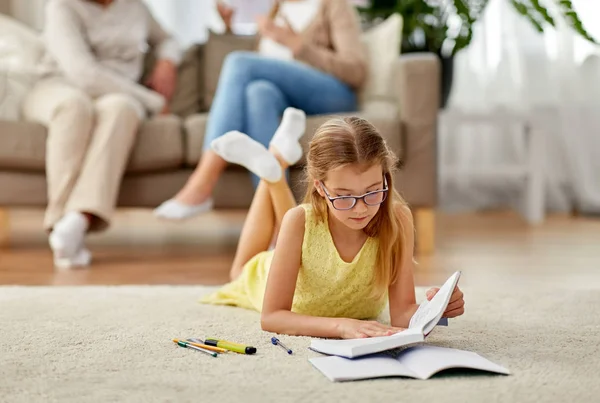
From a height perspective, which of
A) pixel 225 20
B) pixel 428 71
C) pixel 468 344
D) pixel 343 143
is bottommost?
pixel 468 344

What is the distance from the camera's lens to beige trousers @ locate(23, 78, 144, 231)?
252 cm

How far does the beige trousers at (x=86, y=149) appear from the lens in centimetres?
252

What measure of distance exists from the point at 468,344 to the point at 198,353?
0.44m

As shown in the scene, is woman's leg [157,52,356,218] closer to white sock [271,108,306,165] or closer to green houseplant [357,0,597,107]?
white sock [271,108,306,165]

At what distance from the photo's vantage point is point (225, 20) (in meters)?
3.61

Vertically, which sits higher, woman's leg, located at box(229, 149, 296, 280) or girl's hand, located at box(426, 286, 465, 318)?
woman's leg, located at box(229, 149, 296, 280)

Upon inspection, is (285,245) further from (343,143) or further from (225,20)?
(225,20)

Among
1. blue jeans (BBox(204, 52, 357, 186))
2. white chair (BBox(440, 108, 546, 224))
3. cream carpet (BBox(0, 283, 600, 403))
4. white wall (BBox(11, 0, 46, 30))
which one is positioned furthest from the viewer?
white wall (BBox(11, 0, 46, 30))

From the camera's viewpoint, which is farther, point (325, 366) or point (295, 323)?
point (295, 323)

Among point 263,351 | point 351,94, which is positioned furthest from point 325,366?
point 351,94

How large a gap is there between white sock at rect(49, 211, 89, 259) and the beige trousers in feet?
0.14

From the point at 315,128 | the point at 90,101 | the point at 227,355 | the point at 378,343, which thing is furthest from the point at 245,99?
the point at 378,343

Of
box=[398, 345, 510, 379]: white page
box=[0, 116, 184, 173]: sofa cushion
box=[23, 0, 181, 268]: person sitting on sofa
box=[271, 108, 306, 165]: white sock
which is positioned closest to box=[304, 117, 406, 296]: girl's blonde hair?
box=[398, 345, 510, 379]: white page

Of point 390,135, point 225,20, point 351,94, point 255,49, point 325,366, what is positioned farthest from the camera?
point 225,20
